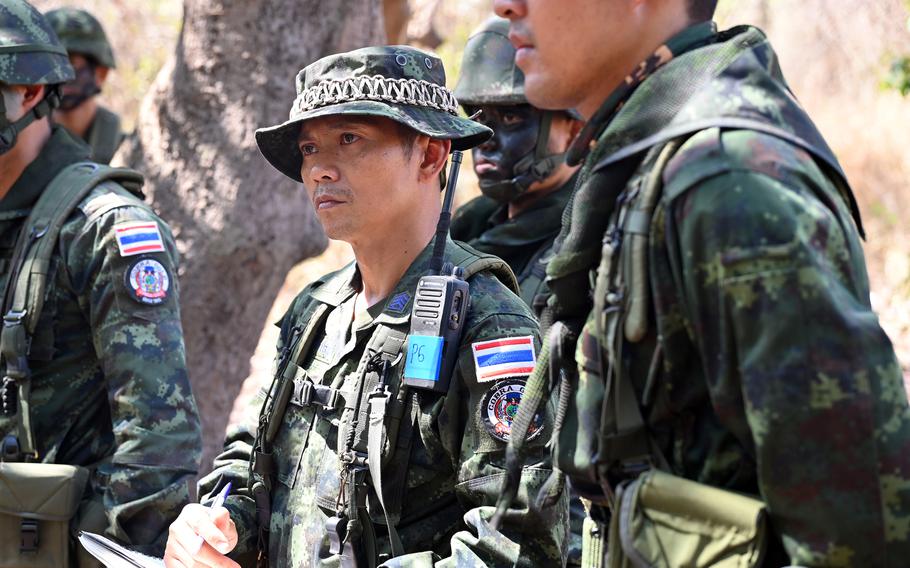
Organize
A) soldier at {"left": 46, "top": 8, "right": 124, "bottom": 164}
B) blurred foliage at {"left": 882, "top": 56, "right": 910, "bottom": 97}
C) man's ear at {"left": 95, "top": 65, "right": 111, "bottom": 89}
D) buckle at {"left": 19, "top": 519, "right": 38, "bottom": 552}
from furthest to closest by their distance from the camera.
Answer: man's ear at {"left": 95, "top": 65, "right": 111, "bottom": 89}
soldier at {"left": 46, "top": 8, "right": 124, "bottom": 164}
blurred foliage at {"left": 882, "top": 56, "right": 910, "bottom": 97}
buckle at {"left": 19, "top": 519, "right": 38, "bottom": 552}

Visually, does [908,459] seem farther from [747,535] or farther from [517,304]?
[517,304]

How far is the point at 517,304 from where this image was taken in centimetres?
299

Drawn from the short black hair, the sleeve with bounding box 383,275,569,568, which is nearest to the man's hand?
the sleeve with bounding box 383,275,569,568

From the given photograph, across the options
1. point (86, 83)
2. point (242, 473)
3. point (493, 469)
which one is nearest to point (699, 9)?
point (493, 469)

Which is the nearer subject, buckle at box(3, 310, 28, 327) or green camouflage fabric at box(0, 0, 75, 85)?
buckle at box(3, 310, 28, 327)

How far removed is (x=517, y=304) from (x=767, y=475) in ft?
4.21

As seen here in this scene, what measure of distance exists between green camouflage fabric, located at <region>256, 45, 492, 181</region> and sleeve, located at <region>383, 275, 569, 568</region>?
611mm

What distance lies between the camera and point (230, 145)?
609 centimetres

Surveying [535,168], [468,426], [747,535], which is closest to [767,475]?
[747,535]

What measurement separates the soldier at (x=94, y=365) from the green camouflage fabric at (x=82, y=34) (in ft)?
14.2

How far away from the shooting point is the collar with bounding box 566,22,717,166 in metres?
2.16

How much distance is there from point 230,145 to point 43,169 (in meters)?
1.96

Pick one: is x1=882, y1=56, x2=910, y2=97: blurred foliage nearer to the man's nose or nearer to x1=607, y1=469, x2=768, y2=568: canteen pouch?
the man's nose

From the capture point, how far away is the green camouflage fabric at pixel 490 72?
5.10 meters
